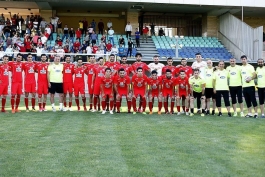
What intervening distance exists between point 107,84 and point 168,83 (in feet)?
6.87

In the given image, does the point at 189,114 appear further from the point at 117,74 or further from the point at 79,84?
the point at 79,84

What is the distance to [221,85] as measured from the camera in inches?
621

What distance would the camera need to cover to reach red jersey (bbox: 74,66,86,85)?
16.9m

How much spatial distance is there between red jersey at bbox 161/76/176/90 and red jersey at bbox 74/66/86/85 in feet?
9.83

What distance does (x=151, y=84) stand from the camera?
16.1 metres

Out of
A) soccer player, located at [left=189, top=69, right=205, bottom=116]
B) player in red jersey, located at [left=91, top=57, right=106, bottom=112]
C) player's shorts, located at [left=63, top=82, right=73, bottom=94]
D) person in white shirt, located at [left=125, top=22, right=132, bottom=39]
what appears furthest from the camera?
person in white shirt, located at [left=125, top=22, right=132, bottom=39]

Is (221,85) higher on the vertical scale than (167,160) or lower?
higher

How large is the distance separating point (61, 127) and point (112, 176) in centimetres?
527

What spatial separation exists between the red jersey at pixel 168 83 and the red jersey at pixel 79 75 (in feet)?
9.83

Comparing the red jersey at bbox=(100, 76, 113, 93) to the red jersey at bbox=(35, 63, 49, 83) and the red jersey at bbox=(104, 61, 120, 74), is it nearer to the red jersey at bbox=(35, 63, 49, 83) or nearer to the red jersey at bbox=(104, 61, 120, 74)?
the red jersey at bbox=(104, 61, 120, 74)

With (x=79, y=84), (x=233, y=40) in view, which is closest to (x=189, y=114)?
(x=79, y=84)

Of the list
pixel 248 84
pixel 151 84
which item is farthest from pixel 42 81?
pixel 248 84

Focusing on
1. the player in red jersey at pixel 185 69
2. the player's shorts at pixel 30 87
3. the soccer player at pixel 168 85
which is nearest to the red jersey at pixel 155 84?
the soccer player at pixel 168 85

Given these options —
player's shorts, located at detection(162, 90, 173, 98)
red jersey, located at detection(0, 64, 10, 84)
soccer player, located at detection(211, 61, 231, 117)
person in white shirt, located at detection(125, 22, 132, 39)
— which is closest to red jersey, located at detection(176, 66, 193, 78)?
player's shorts, located at detection(162, 90, 173, 98)
